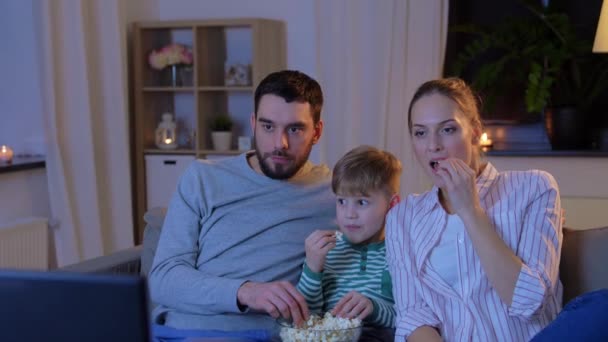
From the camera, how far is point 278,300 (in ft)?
5.64

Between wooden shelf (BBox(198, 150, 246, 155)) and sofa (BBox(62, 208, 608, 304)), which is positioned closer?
sofa (BBox(62, 208, 608, 304))

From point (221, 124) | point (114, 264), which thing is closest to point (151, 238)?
point (114, 264)

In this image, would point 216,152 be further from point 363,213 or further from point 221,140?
point 363,213

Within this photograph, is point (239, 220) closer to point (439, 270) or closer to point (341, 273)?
point (341, 273)

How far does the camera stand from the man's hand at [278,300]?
170 centimetres

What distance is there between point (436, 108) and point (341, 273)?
0.47 metres

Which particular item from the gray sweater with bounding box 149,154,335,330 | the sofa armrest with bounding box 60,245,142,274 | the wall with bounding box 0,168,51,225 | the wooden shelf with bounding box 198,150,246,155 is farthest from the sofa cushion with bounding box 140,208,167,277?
the wooden shelf with bounding box 198,150,246,155

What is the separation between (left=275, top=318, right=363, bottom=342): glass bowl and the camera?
1.53m

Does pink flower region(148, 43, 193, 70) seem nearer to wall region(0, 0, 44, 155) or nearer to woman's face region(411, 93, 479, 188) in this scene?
wall region(0, 0, 44, 155)

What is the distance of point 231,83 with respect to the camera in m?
4.44

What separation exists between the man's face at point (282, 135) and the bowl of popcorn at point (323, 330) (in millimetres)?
490

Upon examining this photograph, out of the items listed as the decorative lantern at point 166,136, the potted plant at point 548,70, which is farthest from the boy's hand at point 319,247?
the decorative lantern at point 166,136

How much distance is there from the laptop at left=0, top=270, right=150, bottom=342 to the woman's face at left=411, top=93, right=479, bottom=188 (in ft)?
3.21

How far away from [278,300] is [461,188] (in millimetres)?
457
